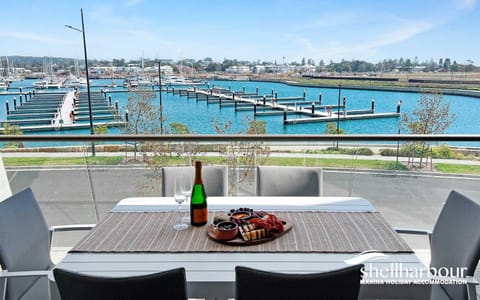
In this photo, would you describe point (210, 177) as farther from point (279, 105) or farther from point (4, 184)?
point (279, 105)

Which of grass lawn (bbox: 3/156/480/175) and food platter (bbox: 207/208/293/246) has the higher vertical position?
food platter (bbox: 207/208/293/246)

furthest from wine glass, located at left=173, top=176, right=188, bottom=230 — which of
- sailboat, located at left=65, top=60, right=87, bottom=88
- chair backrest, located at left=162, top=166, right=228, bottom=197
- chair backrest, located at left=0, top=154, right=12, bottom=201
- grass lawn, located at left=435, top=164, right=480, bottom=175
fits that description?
sailboat, located at left=65, top=60, right=87, bottom=88

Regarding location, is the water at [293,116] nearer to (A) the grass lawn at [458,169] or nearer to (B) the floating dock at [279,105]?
(B) the floating dock at [279,105]

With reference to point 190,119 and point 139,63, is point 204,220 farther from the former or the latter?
point 190,119

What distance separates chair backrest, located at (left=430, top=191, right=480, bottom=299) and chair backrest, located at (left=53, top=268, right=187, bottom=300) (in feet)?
4.15

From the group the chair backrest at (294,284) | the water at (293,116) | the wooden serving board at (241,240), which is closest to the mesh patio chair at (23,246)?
the wooden serving board at (241,240)

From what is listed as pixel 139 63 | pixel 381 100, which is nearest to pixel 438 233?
pixel 139 63

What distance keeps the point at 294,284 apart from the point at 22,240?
4.85 ft

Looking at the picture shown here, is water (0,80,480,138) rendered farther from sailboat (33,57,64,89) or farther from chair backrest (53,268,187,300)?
chair backrest (53,268,187,300)

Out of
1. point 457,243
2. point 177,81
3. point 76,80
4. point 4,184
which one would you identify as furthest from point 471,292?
point 177,81

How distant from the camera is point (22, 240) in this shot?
185 centimetres

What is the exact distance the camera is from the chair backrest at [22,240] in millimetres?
1729

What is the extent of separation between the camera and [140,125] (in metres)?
11.3

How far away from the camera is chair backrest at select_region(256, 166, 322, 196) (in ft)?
8.16
